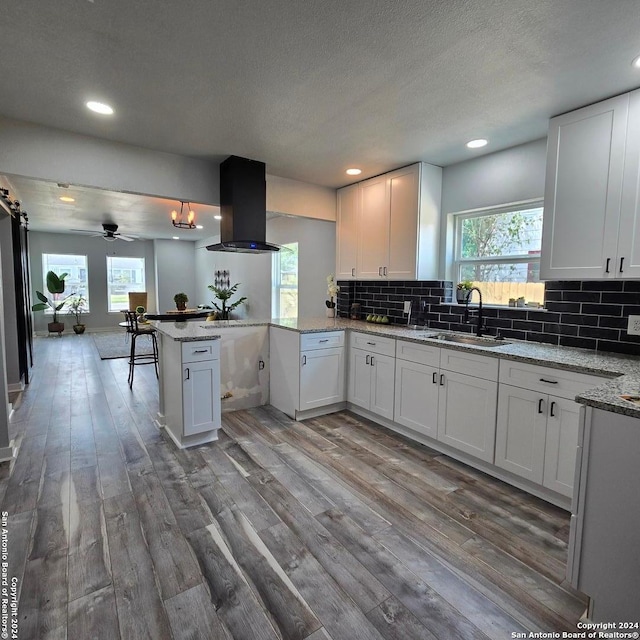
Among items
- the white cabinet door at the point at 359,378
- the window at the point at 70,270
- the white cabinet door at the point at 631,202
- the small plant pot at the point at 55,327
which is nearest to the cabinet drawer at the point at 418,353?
the white cabinet door at the point at 359,378

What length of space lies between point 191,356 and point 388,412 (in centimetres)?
175

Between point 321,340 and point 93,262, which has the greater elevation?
point 93,262

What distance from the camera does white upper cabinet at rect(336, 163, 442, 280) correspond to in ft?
11.3

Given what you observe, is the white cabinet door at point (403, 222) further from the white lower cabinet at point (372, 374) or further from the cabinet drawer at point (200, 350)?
the cabinet drawer at point (200, 350)

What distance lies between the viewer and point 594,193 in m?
2.24

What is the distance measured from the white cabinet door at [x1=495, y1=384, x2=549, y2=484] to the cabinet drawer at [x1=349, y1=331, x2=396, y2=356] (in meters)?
1.02

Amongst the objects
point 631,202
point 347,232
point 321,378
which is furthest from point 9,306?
point 631,202

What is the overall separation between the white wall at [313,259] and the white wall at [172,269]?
529 centimetres

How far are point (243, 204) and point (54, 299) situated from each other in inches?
311

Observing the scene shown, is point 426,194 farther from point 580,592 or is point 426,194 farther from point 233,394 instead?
point 580,592

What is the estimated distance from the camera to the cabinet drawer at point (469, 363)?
2.43 m

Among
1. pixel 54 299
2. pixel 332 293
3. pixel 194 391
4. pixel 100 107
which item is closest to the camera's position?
pixel 100 107

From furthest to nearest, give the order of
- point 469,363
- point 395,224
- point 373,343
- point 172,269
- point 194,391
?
point 172,269, point 395,224, point 373,343, point 194,391, point 469,363

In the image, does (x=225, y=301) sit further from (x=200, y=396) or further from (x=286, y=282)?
(x=200, y=396)
